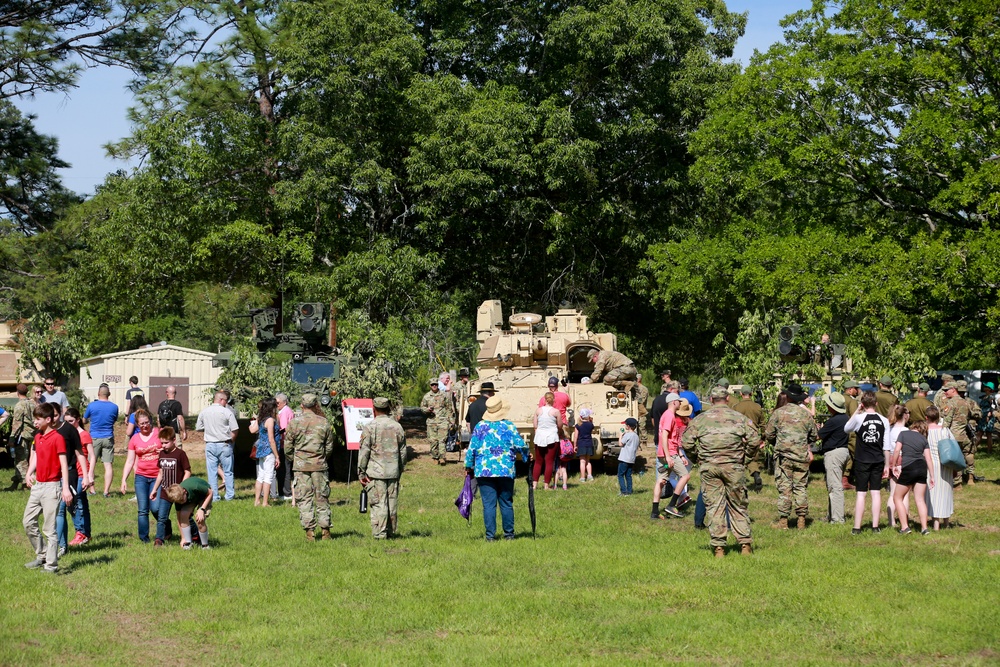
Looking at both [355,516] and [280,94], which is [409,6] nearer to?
[280,94]

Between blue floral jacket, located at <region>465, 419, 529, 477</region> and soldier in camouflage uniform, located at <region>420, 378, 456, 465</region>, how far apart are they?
32.4 feet

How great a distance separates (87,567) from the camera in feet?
38.8

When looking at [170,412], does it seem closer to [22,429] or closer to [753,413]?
[22,429]

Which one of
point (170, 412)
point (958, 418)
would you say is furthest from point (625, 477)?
point (170, 412)

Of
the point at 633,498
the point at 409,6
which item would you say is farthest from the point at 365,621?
the point at 409,6

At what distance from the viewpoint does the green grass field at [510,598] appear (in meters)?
8.65

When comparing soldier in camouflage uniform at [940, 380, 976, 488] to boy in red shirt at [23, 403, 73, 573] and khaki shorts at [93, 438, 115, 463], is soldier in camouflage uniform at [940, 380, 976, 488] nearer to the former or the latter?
khaki shorts at [93, 438, 115, 463]

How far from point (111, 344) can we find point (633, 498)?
1113 inches

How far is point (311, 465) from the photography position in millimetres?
13477

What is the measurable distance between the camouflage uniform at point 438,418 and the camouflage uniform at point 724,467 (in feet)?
36.3

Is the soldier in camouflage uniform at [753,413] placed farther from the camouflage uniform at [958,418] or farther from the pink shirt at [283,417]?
the pink shirt at [283,417]

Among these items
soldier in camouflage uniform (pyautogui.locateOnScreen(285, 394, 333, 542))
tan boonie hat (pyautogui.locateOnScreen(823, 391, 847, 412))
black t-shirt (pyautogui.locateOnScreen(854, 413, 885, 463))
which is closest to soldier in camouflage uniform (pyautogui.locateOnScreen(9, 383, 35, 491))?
soldier in camouflage uniform (pyautogui.locateOnScreen(285, 394, 333, 542))

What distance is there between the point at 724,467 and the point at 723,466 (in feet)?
0.05

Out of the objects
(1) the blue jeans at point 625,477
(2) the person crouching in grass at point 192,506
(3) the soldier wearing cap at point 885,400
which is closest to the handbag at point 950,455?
(3) the soldier wearing cap at point 885,400
